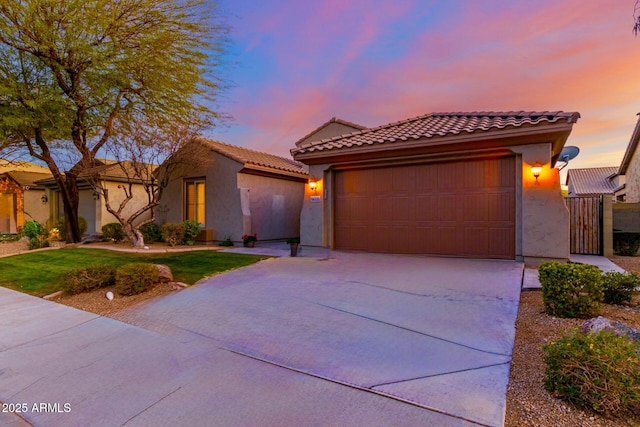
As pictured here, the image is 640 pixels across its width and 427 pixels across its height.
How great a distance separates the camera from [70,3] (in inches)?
386

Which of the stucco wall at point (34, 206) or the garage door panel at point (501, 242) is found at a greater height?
the stucco wall at point (34, 206)

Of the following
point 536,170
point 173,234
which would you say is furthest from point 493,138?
point 173,234

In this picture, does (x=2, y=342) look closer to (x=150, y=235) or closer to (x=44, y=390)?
(x=44, y=390)

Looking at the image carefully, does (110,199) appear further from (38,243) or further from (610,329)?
(610,329)

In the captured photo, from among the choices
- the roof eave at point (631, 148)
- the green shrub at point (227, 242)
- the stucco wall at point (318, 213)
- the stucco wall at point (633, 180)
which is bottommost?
the green shrub at point (227, 242)

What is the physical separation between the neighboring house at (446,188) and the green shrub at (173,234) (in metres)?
5.32

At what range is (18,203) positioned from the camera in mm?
21609

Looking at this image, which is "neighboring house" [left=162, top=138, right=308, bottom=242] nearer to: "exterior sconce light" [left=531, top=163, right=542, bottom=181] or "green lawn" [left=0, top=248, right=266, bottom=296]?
"green lawn" [left=0, top=248, right=266, bottom=296]

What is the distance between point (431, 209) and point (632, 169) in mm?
15050

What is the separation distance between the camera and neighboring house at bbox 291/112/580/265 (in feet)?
25.1

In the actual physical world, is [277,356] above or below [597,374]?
below

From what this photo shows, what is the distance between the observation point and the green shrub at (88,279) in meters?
6.72

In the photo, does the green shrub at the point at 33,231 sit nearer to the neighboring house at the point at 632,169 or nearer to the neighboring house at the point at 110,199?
the neighboring house at the point at 110,199

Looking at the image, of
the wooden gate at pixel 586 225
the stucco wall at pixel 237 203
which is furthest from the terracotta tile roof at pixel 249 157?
the wooden gate at pixel 586 225
